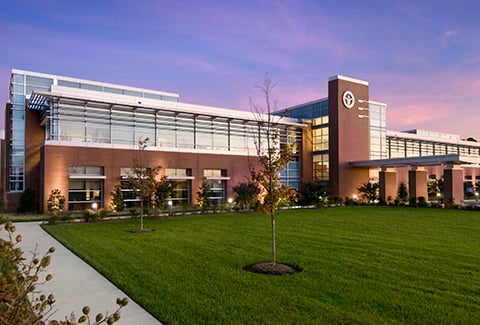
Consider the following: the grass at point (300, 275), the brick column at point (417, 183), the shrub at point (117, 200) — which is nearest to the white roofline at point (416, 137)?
the brick column at point (417, 183)

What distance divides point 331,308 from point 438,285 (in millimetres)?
2973

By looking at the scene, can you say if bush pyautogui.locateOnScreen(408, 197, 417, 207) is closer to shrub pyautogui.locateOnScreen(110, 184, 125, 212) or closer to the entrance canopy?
the entrance canopy

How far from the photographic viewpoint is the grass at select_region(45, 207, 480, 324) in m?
6.23

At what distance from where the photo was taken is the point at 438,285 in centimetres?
776

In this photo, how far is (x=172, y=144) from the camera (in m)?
33.6

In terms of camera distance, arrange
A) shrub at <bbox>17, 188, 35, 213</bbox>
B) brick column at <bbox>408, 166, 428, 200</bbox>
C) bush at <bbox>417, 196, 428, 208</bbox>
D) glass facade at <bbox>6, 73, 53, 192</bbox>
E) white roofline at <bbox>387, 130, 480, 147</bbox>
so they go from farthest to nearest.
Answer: white roofline at <bbox>387, 130, 480, 147</bbox> < brick column at <bbox>408, 166, 428, 200</bbox> < bush at <bbox>417, 196, 428, 208</bbox> < glass facade at <bbox>6, 73, 53, 192</bbox> < shrub at <bbox>17, 188, 35, 213</bbox>

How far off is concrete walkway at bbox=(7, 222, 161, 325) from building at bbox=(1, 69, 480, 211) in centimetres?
1409

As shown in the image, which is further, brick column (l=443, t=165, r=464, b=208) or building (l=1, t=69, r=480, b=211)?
brick column (l=443, t=165, r=464, b=208)

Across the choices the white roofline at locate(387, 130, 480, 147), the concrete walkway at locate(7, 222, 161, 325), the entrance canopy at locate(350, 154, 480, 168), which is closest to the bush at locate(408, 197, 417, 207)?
the entrance canopy at locate(350, 154, 480, 168)

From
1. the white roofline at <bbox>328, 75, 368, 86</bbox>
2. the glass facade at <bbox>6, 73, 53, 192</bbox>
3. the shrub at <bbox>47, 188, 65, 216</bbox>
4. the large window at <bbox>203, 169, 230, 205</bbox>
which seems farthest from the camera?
the white roofline at <bbox>328, 75, 368, 86</bbox>

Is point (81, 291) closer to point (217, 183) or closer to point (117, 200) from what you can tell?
point (117, 200)

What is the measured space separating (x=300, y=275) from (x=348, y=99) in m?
36.3

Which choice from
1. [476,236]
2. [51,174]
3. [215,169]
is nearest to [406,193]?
[215,169]

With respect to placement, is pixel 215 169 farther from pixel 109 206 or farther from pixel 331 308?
pixel 331 308
